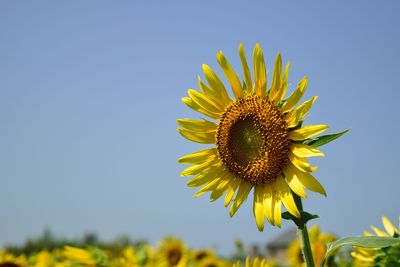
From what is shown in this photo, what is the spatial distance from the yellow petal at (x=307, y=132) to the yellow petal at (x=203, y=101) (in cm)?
67

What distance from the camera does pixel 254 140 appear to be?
3.99 meters

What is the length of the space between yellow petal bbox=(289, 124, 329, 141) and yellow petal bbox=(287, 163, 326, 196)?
0.23m

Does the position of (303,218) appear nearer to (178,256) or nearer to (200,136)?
(200,136)

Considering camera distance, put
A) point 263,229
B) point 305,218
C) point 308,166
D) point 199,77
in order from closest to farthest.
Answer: point 305,218 < point 308,166 < point 263,229 < point 199,77

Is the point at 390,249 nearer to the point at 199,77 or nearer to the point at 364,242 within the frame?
the point at 364,242

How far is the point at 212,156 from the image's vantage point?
13.8 ft

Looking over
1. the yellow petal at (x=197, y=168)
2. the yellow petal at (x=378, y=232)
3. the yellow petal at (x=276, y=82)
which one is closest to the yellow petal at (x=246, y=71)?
the yellow petal at (x=276, y=82)

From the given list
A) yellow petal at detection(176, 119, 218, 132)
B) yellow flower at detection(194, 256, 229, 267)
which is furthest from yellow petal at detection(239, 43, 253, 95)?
yellow flower at detection(194, 256, 229, 267)

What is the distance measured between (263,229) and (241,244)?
7.71m

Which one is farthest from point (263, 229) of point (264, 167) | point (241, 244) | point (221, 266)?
point (241, 244)

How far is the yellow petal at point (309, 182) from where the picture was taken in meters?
3.42

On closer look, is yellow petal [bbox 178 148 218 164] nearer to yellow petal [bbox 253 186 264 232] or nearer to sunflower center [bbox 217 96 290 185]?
sunflower center [bbox 217 96 290 185]

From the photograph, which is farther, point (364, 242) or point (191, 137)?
point (191, 137)

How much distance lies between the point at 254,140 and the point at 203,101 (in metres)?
0.48
